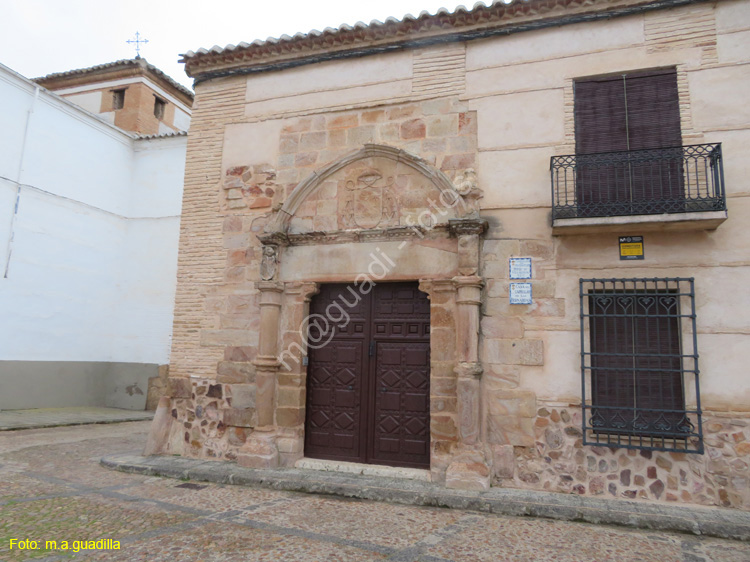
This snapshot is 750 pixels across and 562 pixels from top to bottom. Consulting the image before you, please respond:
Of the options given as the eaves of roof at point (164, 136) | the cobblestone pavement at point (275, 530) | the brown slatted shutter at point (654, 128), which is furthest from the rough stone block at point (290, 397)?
the eaves of roof at point (164, 136)

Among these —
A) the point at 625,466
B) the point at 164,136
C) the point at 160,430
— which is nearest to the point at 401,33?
the point at 625,466

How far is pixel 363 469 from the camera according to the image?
5.55m

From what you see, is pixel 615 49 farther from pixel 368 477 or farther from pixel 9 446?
pixel 9 446

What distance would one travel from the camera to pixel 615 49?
213 inches

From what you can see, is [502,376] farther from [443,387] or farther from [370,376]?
[370,376]

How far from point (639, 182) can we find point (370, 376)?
11.1 feet

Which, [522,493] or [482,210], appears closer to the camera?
[522,493]

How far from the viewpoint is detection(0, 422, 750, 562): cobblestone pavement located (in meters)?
3.51

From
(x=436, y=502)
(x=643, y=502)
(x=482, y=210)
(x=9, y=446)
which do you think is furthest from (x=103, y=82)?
(x=643, y=502)

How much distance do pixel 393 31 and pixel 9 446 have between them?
7.36m

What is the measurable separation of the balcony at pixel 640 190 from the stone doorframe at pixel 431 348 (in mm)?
890

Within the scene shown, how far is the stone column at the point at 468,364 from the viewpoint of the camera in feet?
16.4

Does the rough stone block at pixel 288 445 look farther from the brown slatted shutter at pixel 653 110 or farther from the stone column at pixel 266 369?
the brown slatted shutter at pixel 653 110

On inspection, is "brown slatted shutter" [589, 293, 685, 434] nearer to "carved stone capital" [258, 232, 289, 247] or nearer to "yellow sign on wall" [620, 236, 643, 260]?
"yellow sign on wall" [620, 236, 643, 260]
